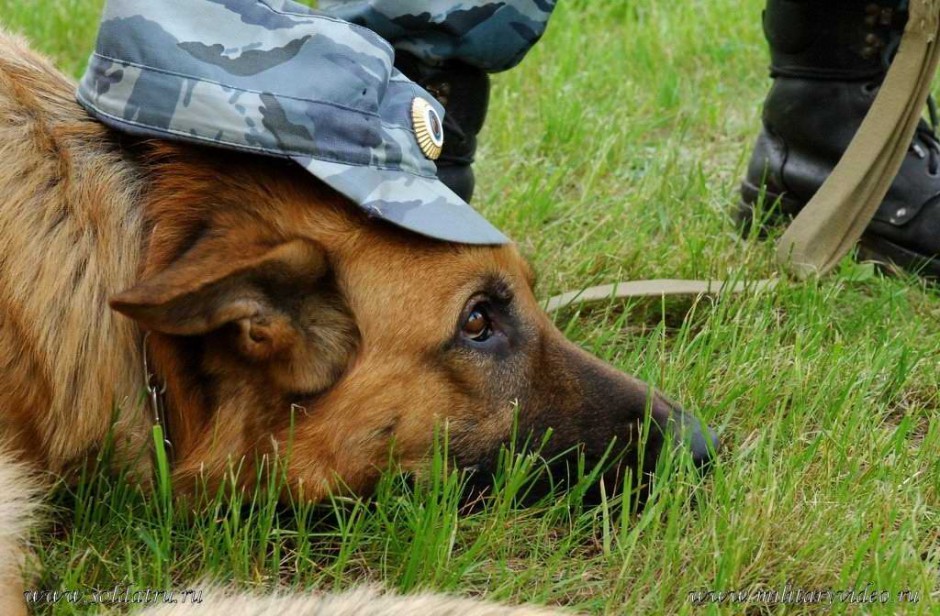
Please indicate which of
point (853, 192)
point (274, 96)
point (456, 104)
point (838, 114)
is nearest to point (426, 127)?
point (274, 96)

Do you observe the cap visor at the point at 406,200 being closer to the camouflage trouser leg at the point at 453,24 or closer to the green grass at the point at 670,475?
the green grass at the point at 670,475

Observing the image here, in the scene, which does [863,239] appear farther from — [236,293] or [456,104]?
[236,293]

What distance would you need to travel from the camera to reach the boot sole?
3.72m

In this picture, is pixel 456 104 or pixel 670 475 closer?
pixel 670 475

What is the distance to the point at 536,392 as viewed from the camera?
2.46 m

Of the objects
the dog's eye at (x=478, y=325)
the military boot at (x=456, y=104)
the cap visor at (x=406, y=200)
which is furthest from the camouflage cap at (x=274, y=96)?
the military boot at (x=456, y=104)

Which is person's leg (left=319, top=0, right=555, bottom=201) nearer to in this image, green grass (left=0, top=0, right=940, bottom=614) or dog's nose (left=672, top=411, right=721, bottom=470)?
green grass (left=0, top=0, right=940, bottom=614)

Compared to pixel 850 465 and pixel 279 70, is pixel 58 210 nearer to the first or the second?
pixel 279 70

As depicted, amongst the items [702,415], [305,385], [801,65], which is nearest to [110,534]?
[305,385]

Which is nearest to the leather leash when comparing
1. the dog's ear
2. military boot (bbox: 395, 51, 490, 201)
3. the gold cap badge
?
military boot (bbox: 395, 51, 490, 201)

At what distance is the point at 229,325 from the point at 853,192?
218 cm

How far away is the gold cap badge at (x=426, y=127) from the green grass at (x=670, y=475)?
66 centimetres

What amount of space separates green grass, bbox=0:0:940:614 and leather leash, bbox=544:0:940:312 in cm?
7

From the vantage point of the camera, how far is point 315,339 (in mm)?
2266
